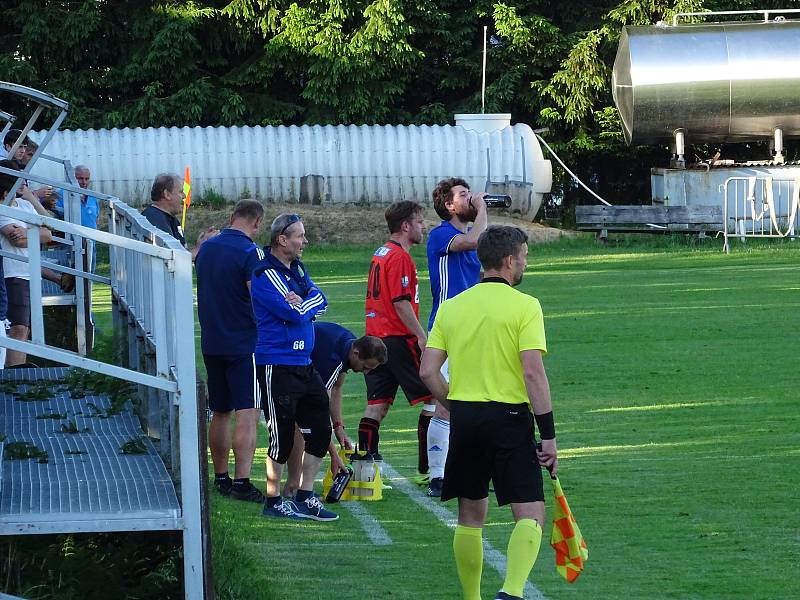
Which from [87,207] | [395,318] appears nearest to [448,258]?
[395,318]

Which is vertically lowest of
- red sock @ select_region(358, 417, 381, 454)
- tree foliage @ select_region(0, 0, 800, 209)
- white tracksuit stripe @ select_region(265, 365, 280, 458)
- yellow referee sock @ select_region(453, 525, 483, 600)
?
yellow referee sock @ select_region(453, 525, 483, 600)

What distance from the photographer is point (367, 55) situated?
135 feet

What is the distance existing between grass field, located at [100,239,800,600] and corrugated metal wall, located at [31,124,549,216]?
17384 millimetres

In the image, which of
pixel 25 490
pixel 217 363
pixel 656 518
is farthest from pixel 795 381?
pixel 25 490

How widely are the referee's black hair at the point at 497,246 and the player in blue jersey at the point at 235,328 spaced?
2638mm

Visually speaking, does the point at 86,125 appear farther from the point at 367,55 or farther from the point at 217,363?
the point at 217,363

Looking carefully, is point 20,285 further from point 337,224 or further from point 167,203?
point 337,224

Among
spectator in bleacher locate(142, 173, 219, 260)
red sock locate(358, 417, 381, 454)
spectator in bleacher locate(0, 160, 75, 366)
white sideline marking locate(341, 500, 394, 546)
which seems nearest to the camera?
white sideline marking locate(341, 500, 394, 546)

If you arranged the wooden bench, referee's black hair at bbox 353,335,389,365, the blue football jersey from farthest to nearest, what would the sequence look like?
the wooden bench < the blue football jersey < referee's black hair at bbox 353,335,389,365

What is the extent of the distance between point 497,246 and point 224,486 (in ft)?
11.3

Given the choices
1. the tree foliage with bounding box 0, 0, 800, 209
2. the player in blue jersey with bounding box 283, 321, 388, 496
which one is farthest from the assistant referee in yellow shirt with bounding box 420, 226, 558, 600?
the tree foliage with bounding box 0, 0, 800, 209

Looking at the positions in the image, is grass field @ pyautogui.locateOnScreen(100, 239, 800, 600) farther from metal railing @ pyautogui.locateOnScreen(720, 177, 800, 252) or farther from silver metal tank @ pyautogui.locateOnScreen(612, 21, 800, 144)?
silver metal tank @ pyautogui.locateOnScreen(612, 21, 800, 144)

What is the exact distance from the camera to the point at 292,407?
8.66m

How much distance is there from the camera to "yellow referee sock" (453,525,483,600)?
6.61m
